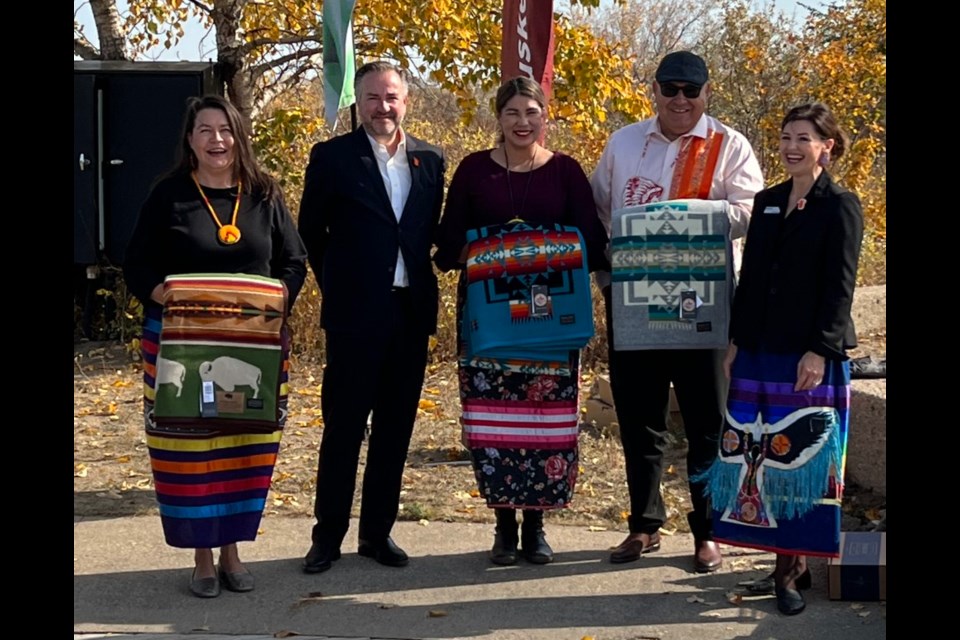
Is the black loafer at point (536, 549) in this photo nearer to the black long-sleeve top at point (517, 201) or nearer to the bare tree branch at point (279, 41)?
the black long-sleeve top at point (517, 201)

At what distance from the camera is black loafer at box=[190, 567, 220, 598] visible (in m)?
5.42

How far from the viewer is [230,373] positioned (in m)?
5.22

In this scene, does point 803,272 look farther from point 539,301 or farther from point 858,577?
point 858,577

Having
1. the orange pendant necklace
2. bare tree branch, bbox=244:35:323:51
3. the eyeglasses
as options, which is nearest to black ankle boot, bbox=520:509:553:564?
the orange pendant necklace

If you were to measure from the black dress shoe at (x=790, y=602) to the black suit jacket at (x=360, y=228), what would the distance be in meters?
1.83

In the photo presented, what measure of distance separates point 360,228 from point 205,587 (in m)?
1.58

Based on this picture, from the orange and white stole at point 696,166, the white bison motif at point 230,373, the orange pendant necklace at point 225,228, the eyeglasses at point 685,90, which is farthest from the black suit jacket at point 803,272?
the orange pendant necklace at point 225,228

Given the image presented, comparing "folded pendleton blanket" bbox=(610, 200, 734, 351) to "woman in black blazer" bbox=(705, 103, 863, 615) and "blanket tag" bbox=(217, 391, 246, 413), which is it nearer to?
"woman in black blazer" bbox=(705, 103, 863, 615)

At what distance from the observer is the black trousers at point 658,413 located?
5609 millimetres

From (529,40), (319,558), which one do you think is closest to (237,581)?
(319,558)

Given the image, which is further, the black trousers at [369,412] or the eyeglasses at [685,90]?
the black trousers at [369,412]

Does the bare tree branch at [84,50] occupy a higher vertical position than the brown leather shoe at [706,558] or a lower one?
higher

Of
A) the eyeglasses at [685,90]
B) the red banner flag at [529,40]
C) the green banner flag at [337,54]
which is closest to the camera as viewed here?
the eyeglasses at [685,90]

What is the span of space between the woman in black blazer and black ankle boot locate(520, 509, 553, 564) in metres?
0.91
